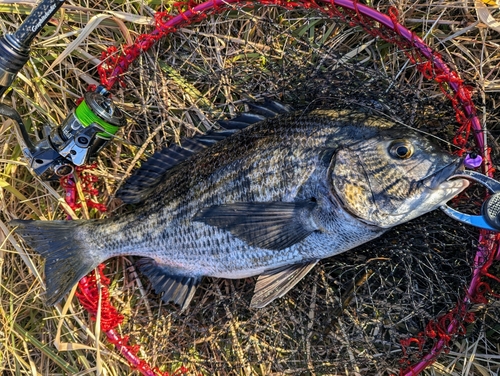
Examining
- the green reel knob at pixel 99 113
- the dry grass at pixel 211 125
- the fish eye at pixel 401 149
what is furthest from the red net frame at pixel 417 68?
the fish eye at pixel 401 149

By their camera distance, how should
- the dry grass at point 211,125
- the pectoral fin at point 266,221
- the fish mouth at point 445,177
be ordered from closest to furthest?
the fish mouth at point 445,177 < the pectoral fin at point 266,221 < the dry grass at point 211,125

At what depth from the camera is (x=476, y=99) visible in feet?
9.01

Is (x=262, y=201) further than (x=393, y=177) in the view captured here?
Yes

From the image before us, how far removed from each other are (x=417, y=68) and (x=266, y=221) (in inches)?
49.0

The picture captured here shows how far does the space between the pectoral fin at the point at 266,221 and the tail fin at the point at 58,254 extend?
85 centimetres

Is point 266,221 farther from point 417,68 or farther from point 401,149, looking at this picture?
point 417,68

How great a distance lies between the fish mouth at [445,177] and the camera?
2221 mm

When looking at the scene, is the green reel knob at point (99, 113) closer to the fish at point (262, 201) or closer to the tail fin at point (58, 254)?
the fish at point (262, 201)

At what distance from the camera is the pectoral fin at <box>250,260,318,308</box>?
2613 millimetres

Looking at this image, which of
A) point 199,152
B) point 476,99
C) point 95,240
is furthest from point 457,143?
point 95,240

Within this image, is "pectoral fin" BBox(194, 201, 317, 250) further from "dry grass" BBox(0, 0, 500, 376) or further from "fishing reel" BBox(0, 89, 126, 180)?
"fishing reel" BBox(0, 89, 126, 180)

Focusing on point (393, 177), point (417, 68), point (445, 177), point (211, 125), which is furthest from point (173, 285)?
point (417, 68)

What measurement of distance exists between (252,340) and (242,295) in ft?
0.97

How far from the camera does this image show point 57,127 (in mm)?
2891
